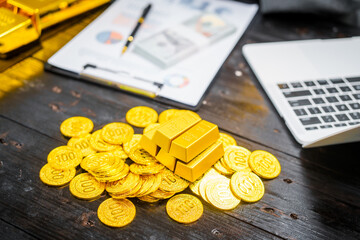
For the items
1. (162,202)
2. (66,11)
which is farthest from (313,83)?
(66,11)

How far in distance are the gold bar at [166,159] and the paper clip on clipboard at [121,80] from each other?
23 cm

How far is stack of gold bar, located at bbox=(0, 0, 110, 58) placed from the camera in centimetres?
86

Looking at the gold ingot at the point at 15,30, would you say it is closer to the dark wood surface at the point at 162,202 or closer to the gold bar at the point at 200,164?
the dark wood surface at the point at 162,202

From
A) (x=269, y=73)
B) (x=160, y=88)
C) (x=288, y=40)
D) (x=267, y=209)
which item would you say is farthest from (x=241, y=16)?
(x=267, y=209)

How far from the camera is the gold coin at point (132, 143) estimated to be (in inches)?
28.5

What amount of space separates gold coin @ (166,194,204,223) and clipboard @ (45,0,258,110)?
0.27 meters

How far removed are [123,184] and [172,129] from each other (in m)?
0.15

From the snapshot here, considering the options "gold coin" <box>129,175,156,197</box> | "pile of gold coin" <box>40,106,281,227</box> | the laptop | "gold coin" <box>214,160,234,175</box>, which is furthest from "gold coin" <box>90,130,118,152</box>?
the laptop

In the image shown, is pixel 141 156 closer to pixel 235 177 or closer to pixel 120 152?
pixel 120 152

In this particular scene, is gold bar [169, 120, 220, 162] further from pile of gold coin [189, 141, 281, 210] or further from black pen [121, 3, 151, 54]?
black pen [121, 3, 151, 54]

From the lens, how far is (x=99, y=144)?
0.73 m

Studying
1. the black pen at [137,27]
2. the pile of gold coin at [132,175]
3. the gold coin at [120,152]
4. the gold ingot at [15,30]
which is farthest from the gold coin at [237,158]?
the gold ingot at [15,30]

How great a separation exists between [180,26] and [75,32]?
13.0 inches

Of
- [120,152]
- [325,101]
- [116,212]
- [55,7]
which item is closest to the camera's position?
[116,212]
